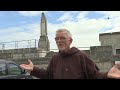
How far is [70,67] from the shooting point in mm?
2418

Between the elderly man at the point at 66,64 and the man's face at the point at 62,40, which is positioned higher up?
the man's face at the point at 62,40

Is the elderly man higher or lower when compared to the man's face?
lower

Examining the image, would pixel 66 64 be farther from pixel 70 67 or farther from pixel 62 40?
pixel 62 40

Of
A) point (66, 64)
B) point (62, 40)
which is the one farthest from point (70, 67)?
point (62, 40)

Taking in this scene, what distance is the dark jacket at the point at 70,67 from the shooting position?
2328 mm

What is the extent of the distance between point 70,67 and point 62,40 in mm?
194

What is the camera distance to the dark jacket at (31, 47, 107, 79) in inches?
91.7

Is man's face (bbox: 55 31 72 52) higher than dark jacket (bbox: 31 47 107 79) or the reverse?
higher

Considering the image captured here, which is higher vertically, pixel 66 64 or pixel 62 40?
pixel 62 40
